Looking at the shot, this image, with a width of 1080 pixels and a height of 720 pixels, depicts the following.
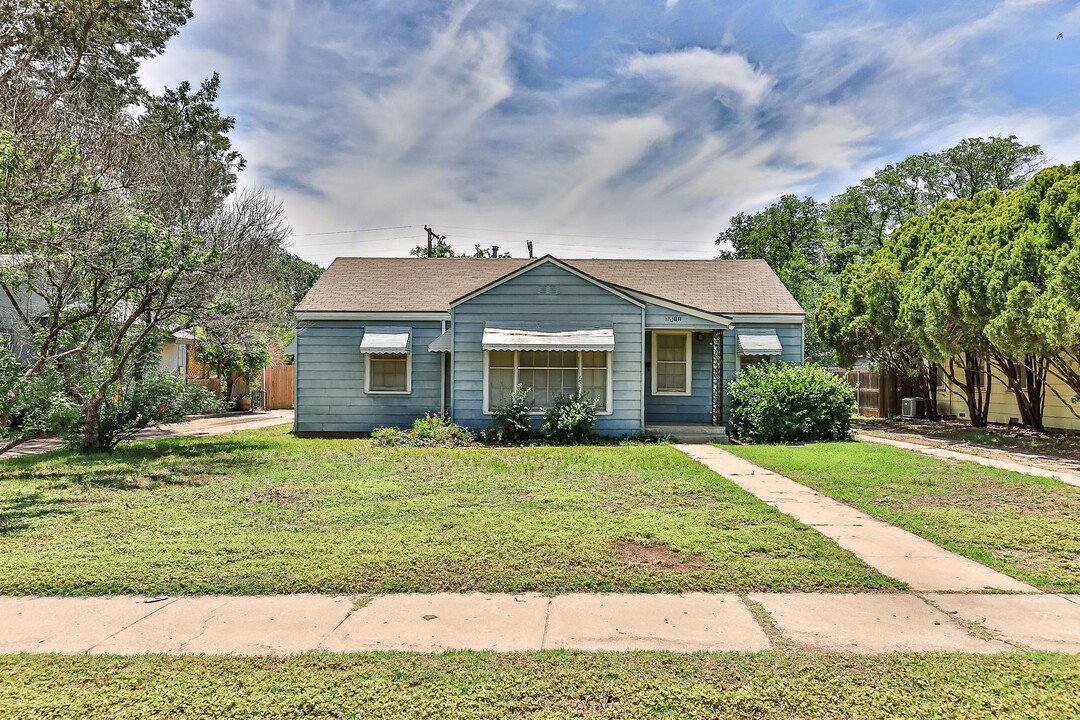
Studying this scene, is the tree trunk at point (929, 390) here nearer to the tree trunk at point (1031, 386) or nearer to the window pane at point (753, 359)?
the tree trunk at point (1031, 386)

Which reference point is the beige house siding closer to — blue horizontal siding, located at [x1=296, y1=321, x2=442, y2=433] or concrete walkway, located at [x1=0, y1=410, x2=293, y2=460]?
blue horizontal siding, located at [x1=296, y1=321, x2=442, y2=433]

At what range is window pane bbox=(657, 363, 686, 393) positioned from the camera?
49.5 feet

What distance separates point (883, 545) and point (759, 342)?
9860 millimetres

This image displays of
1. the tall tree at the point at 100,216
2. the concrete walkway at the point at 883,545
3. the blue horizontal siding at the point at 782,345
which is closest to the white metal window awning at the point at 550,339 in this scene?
the blue horizontal siding at the point at 782,345

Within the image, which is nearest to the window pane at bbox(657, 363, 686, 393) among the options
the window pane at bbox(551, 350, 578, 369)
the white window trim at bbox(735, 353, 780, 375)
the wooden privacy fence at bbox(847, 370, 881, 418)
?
the white window trim at bbox(735, 353, 780, 375)

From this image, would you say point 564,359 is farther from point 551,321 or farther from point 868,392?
point 868,392

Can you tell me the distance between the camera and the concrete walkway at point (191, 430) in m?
12.4

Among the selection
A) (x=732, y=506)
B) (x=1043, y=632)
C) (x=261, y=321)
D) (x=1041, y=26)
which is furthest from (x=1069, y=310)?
(x=261, y=321)

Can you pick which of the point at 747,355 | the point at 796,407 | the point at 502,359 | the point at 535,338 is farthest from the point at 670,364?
the point at 502,359

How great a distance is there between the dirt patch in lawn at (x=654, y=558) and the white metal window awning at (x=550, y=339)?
8.03m

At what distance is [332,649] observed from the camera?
10.9 feet

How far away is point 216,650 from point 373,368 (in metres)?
12.3

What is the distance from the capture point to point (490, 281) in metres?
15.9

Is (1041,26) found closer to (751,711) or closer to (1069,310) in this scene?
(1069,310)
